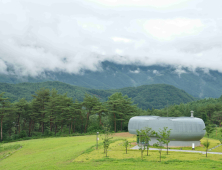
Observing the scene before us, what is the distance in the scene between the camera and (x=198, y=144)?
111 ft

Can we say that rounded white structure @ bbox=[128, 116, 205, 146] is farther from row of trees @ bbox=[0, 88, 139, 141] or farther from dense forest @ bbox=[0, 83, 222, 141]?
row of trees @ bbox=[0, 88, 139, 141]

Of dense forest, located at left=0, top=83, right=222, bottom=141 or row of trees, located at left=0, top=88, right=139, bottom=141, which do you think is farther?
row of trees, located at left=0, top=88, right=139, bottom=141

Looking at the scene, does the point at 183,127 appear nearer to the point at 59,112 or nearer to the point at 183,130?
the point at 183,130

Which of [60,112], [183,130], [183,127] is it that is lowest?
[183,130]

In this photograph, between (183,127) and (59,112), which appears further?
(59,112)

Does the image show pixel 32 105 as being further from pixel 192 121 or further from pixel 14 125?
pixel 192 121

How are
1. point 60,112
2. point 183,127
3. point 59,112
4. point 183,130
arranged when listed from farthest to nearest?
1. point 60,112
2. point 59,112
3. point 183,127
4. point 183,130

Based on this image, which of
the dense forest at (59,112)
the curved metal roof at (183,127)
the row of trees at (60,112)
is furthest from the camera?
the row of trees at (60,112)

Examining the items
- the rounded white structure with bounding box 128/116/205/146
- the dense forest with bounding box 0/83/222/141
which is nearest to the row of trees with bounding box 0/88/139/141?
the dense forest with bounding box 0/83/222/141

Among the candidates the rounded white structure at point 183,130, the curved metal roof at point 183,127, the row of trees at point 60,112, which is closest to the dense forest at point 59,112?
the row of trees at point 60,112

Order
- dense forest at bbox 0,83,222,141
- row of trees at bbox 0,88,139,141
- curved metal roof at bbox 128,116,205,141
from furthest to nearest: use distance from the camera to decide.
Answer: row of trees at bbox 0,88,139,141
dense forest at bbox 0,83,222,141
curved metal roof at bbox 128,116,205,141

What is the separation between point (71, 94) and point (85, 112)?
12605 centimetres

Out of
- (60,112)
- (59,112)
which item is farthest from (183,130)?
(59,112)

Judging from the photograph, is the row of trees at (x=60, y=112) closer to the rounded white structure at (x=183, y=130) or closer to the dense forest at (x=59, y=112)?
the dense forest at (x=59, y=112)
